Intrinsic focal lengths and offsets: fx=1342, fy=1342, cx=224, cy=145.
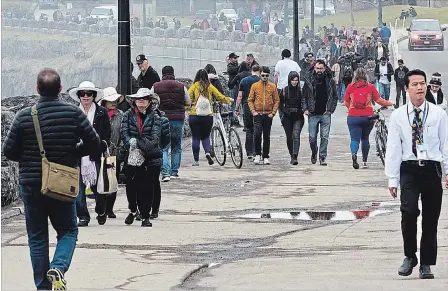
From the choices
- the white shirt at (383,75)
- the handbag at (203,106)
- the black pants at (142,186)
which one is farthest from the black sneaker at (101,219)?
the white shirt at (383,75)

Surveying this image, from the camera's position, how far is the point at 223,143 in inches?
846

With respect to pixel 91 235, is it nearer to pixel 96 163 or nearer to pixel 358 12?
pixel 96 163

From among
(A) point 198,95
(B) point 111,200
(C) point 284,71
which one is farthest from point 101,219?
(C) point 284,71

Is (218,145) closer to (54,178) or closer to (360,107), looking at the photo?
(360,107)

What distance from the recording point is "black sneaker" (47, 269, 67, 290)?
372 inches

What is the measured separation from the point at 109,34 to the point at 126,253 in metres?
85.2

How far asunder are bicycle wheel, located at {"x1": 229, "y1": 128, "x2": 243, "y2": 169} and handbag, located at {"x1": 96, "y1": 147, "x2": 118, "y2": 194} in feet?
23.1

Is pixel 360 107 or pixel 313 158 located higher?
pixel 360 107

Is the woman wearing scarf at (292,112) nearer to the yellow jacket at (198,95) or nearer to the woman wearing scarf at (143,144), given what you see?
the yellow jacket at (198,95)

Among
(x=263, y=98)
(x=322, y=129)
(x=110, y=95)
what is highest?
(x=110, y=95)

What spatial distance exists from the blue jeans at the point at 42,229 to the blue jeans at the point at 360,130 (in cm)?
1179

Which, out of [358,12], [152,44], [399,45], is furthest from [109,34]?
[399,45]

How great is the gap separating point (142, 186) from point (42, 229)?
14.9 feet

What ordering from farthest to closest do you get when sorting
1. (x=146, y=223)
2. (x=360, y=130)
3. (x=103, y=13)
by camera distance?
1. (x=103, y=13)
2. (x=360, y=130)
3. (x=146, y=223)
